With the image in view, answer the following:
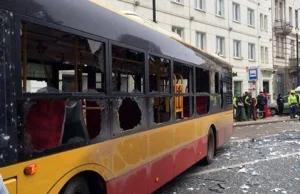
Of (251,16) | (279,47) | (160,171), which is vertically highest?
(251,16)

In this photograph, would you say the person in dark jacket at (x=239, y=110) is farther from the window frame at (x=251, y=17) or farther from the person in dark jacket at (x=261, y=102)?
the window frame at (x=251, y=17)

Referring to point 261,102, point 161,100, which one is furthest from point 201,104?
point 261,102

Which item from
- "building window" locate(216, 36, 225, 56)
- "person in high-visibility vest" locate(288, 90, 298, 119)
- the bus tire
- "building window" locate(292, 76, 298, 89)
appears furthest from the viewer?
"building window" locate(292, 76, 298, 89)

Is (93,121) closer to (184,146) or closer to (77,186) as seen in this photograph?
(77,186)

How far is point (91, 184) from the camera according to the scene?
4266 mm

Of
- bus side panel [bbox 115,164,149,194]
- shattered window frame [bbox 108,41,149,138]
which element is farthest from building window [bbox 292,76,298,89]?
bus side panel [bbox 115,164,149,194]

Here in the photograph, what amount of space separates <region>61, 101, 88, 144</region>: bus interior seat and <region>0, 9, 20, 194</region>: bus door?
69 centimetres

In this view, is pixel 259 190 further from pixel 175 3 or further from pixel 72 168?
pixel 175 3

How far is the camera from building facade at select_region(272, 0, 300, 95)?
141 ft

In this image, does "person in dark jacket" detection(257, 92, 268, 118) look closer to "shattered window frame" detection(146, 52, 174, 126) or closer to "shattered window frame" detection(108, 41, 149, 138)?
"shattered window frame" detection(146, 52, 174, 126)

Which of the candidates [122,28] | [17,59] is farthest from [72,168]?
[122,28]

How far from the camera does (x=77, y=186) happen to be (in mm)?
3881

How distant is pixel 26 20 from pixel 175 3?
2371 centimetres

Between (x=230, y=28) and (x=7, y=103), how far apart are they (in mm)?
31367
